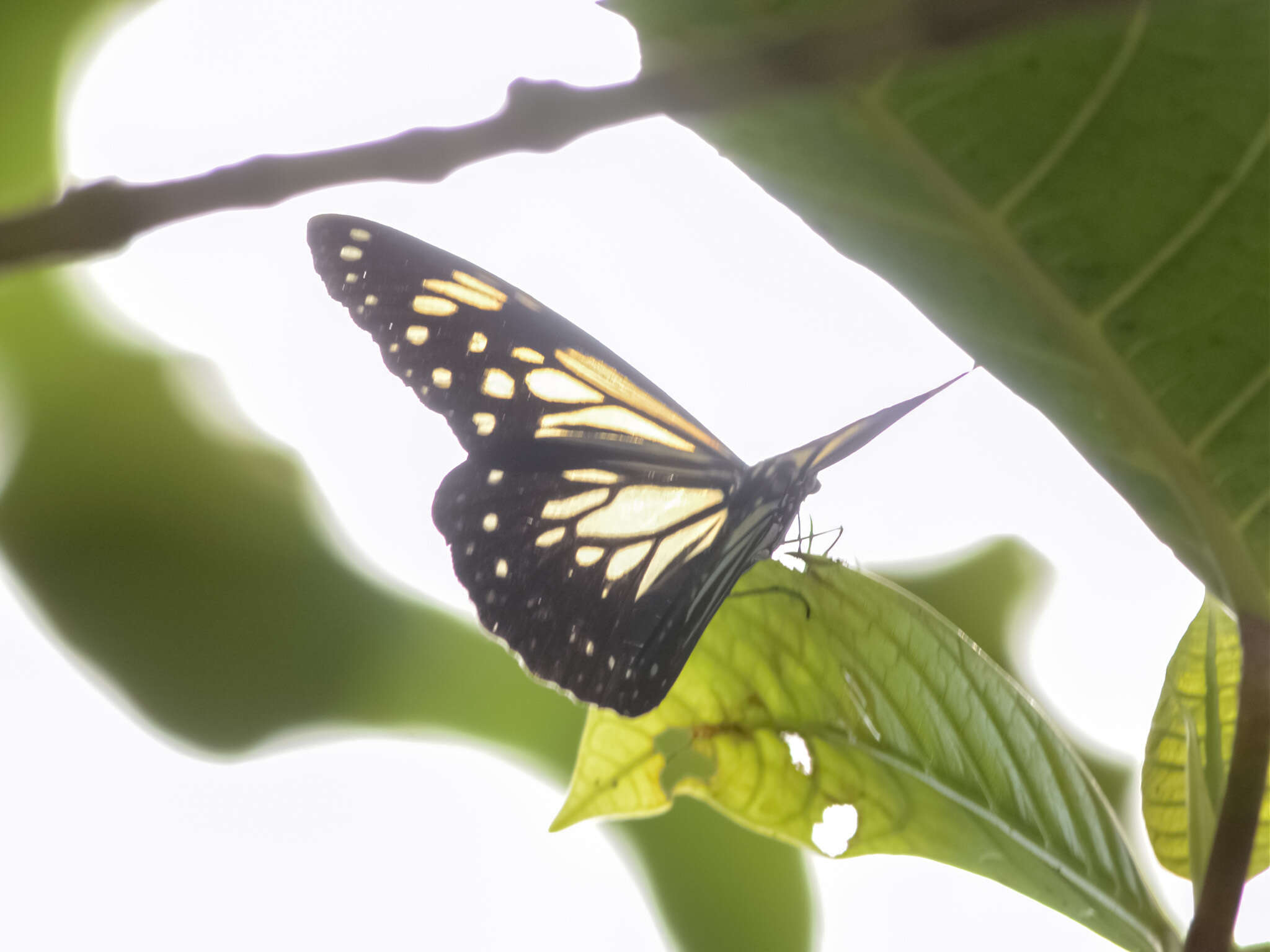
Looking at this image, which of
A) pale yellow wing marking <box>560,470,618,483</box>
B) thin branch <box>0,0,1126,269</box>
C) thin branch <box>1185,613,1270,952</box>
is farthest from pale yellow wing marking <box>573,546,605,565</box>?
thin branch <box>0,0,1126,269</box>

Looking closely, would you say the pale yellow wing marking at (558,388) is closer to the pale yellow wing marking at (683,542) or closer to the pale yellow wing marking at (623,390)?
the pale yellow wing marking at (623,390)

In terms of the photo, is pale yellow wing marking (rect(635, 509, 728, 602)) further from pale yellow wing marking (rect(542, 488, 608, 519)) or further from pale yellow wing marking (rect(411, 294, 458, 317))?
pale yellow wing marking (rect(411, 294, 458, 317))

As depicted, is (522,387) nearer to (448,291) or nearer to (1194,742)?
(448,291)

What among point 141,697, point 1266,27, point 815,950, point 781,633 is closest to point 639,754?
point 781,633

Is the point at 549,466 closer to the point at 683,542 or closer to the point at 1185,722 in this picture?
the point at 683,542

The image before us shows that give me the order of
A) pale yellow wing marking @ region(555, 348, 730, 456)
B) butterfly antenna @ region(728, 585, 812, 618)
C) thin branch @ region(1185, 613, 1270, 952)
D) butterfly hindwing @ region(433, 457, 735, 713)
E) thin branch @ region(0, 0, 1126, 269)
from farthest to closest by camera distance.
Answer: pale yellow wing marking @ region(555, 348, 730, 456)
butterfly hindwing @ region(433, 457, 735, 713)
butterfly antenna @ region(728, 585, 812, 618)
thin branch @ region(1185, 613, 1270, 952)
thin branch @ region(0, 0, 1126, 269)

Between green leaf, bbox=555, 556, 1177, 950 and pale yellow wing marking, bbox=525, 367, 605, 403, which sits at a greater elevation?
pale yellow wing marking, bbox=525, 367, 605, 403

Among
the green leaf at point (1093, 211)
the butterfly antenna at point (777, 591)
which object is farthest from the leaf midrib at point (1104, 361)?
the butterfly antenna at point (777, 591)
